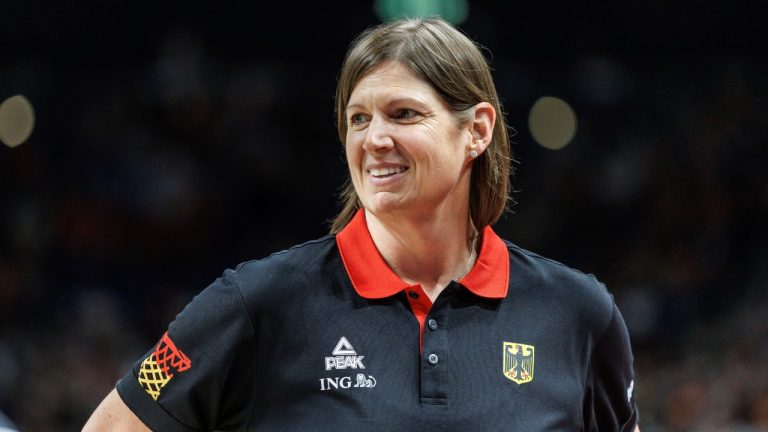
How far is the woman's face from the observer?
8.33 feet

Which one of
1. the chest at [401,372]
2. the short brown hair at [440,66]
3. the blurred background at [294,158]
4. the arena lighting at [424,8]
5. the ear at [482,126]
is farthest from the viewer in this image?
Answer: the arena lighting at [424,8]

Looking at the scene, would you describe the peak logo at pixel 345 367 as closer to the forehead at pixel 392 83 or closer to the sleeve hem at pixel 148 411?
the sleeve hem at pixel 148 411

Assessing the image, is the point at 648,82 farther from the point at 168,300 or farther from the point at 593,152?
the point at 168,300

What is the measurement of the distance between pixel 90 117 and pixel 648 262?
3.78m

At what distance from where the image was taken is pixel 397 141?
253 centimetres

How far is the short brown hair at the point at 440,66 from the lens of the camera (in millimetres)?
2584

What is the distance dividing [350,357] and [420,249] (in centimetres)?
→ 34

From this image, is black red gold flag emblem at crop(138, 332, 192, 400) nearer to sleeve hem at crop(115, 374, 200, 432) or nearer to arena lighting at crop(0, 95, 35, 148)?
sleeve hem at crop(115, 374, 200, 432)

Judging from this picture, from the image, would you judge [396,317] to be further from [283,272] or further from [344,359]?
[283,272]

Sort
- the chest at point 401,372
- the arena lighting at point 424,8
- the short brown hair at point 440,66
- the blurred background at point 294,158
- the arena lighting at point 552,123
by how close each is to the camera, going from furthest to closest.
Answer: the arena lighting at point 424,8
the arena lighting at point 552,123
the blurred background at point 294,158
the short brown hair at point 440,66
the chest at point 401,372

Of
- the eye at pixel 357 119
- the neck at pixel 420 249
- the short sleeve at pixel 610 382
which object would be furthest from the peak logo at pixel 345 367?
the short sleeve at pixel 610 382

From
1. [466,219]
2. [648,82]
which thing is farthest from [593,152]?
[466,219]

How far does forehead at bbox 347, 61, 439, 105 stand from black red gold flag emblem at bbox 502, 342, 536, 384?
60cm

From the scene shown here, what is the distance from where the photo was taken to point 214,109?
7.86 m
